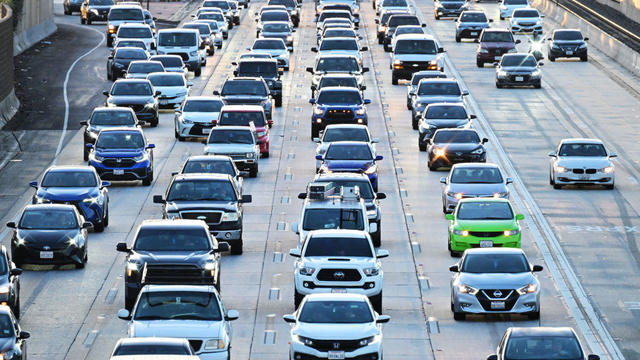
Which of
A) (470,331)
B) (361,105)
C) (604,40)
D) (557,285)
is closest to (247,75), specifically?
(361,105)

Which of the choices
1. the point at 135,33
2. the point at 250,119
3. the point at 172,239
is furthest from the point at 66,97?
the point at 172,239

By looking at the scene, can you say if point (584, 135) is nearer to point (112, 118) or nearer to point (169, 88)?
point (169, 88)

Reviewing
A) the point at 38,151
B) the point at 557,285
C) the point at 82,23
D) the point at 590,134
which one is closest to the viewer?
the point at 557,285

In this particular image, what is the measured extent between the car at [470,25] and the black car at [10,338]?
63679mm

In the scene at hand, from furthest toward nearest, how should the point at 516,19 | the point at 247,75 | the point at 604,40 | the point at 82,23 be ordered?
the point at 82,23
the point at 516,19
the point at 604,40
the point at 247,75

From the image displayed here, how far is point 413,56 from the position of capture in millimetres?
68375

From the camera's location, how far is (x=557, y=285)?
34.1m

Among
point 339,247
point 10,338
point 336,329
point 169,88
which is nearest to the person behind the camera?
point 10,338

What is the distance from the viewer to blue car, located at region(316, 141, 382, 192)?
1711 inches

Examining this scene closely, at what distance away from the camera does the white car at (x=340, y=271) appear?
30.2 meters

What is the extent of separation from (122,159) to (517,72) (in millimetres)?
26507

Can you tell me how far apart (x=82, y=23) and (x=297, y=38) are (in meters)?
15.5

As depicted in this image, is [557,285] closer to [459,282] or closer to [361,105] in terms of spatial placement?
[459,282]

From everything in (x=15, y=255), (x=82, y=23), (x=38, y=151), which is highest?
(x=15, y=255)
